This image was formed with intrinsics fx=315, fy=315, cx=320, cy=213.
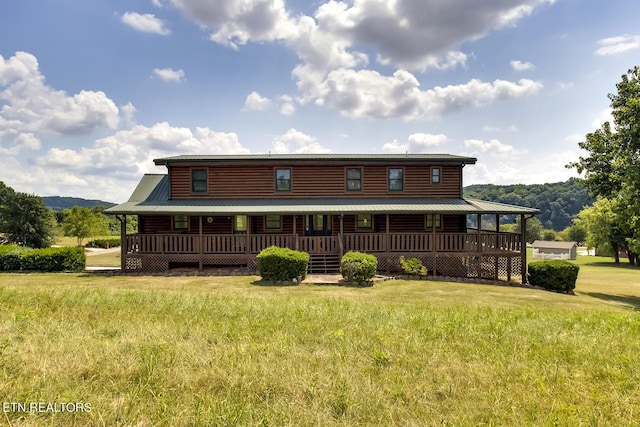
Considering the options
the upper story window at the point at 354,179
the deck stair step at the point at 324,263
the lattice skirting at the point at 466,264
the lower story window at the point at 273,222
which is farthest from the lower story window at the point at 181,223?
the lattice skirting at the point at 466,264

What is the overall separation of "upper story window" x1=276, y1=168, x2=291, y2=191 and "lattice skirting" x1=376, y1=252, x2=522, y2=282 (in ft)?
23.6

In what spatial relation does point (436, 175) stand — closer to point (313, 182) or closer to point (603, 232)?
point (313, 182)

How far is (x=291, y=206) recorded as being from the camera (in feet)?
59.5

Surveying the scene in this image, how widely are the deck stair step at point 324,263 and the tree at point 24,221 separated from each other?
3291 cm

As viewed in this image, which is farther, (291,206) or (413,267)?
(291,206)

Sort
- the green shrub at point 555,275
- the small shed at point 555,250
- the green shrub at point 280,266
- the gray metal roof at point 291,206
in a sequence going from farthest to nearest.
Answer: the small shed at point 555,250, the gray metal roof at point 291,206, the green shrub at point 555,275, the green shrub at point 280,266

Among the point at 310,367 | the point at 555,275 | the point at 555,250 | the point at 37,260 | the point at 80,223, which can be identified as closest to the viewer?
the point at 310,367

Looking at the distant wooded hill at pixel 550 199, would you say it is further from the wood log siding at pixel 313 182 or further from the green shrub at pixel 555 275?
the green shrub at pixel 555 275

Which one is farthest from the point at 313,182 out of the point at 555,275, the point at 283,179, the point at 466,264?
the point at 555,275

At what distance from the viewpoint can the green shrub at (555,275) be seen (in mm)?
15227

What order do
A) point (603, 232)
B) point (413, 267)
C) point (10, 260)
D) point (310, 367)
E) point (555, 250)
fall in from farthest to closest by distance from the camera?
point (555, 250) < point (603, 232) < point (10, 260) < point (413, 267) < point (310, 367)

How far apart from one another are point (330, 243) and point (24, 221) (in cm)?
3442

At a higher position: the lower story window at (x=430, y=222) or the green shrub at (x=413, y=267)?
the lower story window at (x=430, y=222)

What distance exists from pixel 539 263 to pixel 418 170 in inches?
326
